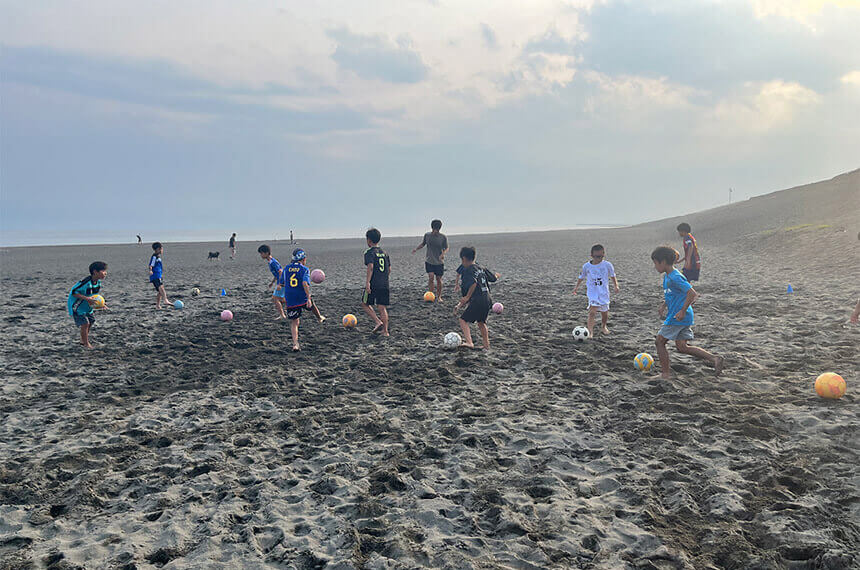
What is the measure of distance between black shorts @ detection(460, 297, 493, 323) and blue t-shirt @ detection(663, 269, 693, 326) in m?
2.84

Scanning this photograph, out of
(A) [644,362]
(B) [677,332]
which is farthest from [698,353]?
(A) [644,362]

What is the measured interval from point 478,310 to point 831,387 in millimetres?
4721

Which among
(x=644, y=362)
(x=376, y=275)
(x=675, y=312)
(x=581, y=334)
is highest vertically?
(x=376, y=275)

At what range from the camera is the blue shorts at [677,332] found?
6723 millimetres

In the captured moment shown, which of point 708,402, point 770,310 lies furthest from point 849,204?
point 708,402

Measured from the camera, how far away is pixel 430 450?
5.25 m

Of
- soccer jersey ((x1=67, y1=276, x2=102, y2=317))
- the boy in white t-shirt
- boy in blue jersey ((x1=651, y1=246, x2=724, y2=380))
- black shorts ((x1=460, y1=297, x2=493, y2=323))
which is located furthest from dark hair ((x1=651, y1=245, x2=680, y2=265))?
soccer jersey ((x1=67, y1=276, x2=102, y2=317))

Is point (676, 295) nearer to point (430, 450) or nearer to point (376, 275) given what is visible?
point (430, 450)

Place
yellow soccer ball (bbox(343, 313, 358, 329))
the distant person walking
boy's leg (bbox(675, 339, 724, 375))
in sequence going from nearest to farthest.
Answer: boy's leg (bbox(675, 339, 724, 375))
the distant person walking
yellow soccer ball (bbox(343, 313, 358, 329))

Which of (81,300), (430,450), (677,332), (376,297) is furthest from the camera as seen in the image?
(376,297)

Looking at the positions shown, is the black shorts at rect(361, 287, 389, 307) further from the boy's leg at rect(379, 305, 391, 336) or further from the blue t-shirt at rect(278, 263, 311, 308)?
the blue t-shirt at rect(278, 263, 311, 308)

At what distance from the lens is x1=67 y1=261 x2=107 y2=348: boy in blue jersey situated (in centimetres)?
952

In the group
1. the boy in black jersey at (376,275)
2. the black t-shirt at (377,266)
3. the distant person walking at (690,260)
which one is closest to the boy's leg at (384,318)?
the boy in black jersey at (376,275)

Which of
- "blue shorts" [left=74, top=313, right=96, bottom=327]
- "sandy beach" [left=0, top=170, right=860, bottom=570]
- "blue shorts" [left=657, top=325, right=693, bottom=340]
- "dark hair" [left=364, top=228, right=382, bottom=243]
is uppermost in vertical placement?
"dark hair" [left=364, top=228, right=382, bottom=243]
